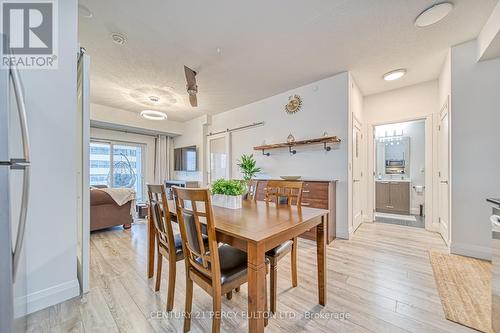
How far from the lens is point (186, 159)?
642 cm

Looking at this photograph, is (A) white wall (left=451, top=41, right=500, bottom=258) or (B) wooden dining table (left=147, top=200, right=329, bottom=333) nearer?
(B) wooden dining table (left=147, top=200, right=329, bottom=333)

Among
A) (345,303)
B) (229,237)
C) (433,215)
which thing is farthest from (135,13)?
(433,215)

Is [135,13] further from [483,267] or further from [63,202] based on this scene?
[483,267]

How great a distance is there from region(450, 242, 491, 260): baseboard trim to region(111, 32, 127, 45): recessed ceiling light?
4.91 meters

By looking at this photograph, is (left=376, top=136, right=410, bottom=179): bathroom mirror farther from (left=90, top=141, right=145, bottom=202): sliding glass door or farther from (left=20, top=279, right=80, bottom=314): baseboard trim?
(left=90, top=141, right=145, bottom=202): sliding glass door

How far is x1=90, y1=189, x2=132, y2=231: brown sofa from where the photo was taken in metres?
3.50

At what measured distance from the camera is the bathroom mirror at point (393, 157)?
5.58 meters

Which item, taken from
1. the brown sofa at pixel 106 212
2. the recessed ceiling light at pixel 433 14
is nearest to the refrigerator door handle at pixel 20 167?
the brown sofa at pixel 106 212

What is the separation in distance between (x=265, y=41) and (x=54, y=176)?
8.49 feet

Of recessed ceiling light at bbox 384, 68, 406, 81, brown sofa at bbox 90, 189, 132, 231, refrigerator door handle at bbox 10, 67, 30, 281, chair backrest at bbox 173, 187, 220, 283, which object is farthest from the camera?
brown sofa at bbox 90, 189, 132, 231

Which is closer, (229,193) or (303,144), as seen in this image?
(229,193)

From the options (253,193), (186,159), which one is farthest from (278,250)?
(186,159)

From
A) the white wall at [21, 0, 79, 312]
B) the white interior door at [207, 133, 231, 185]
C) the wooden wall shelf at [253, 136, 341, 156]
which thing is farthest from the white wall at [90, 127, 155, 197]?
the white wall at [21, 0, 79, 312]

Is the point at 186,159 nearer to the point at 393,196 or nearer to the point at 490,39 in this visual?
the point at 393,196
